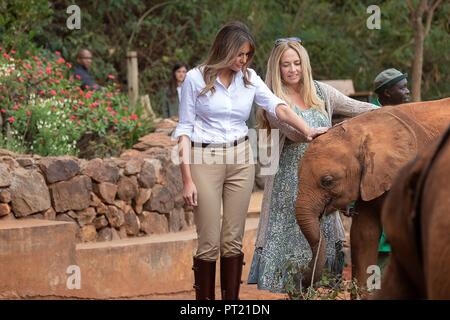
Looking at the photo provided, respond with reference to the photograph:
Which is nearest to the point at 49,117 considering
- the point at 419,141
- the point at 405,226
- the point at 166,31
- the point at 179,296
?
the point at 179,296

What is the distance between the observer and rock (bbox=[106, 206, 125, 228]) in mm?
10422

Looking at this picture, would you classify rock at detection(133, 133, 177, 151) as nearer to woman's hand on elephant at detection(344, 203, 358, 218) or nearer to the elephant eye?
woman's hand on elephant at detection(344, 203, 358, 218)

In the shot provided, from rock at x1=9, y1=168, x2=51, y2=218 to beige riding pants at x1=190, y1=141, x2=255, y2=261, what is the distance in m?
2.81

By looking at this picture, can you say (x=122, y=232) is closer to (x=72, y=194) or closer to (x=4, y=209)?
(x=72, y=194)

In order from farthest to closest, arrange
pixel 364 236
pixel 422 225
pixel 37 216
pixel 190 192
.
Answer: pixel 37 216
pixel 364 236
pixel 190 192
pixel 422 225

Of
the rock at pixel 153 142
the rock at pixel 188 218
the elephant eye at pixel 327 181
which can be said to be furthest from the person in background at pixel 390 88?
the rock at pixel 153 142

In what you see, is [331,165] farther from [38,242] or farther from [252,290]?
[252,290]

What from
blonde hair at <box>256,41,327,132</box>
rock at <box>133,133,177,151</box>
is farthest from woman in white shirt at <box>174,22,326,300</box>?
rock at <box>133,133,177,151</box>

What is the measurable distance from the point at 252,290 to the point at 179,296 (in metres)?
0.76

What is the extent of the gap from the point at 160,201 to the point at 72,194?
1.13 meters

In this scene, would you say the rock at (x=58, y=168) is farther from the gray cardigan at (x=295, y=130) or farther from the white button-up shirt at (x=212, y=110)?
the white button-up shirt at (x=212, y=110)

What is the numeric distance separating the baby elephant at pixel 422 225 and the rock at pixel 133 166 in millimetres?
7515

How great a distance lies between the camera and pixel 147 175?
10.7 m

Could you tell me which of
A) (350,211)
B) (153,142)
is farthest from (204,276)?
(153,142)
